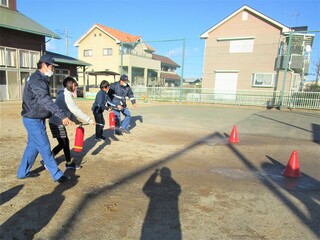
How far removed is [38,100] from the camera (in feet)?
10.9

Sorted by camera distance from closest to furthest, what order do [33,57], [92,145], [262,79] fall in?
1. [92,145]
2. [33,57]
3. [262,79]

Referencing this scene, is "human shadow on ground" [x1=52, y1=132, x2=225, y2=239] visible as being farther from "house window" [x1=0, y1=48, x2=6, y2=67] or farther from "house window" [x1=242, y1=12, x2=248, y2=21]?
"house window" [x1=242, y1=12, x2=248, y2=21]

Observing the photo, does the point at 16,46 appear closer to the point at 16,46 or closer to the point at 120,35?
the point at 16,46

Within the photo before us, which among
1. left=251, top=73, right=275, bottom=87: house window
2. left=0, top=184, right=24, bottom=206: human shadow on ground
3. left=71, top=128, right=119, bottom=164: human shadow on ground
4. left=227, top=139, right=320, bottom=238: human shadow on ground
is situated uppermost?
left=251, top=73, right=275, bottom=87: house window

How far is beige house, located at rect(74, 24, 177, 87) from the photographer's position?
3478 cm

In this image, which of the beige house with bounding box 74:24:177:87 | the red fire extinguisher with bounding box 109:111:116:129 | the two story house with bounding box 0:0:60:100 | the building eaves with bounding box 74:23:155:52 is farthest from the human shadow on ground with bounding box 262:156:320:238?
the building eaves with bounding box 74:23:155:52

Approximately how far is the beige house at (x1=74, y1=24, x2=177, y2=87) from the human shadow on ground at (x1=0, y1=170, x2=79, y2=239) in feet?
104

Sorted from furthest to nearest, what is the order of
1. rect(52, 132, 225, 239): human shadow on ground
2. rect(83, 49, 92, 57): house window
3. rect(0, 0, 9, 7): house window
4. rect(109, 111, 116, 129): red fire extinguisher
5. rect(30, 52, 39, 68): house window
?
rect(83, 49, 92, 57): house window < rect(30, 52, 39, 68): house window < rect(0, 0, 9, 7): house window < rect(109, 111, 116, 129): red fire extinguisher < rect(52, 132, 225, 239): human shadow on ground

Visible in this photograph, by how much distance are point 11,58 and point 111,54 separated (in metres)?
19.5

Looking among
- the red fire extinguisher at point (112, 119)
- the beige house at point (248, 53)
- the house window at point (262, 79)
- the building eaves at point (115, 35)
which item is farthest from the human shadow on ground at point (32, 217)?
the building eaves at point (115, 35)

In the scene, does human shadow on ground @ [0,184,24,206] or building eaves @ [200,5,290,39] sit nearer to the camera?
human shadow on ground @ [0,184,24,206]

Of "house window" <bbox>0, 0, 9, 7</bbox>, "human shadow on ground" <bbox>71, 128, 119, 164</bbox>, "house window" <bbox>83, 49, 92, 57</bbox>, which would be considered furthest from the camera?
"house window" <bbox>83, 49, 92, 57</bbox>

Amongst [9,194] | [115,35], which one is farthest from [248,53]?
[9,194]

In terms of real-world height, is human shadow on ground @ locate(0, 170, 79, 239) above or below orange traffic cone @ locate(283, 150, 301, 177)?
below
